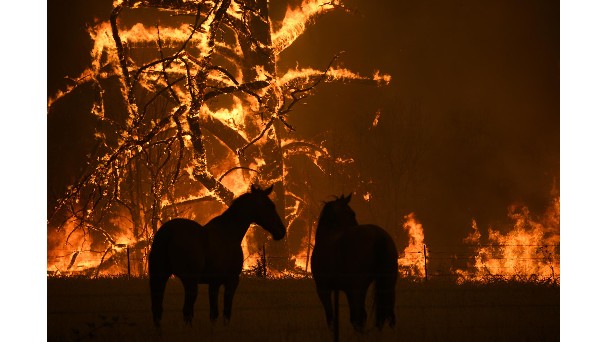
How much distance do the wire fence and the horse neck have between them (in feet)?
17.4

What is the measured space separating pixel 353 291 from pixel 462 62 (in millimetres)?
37686

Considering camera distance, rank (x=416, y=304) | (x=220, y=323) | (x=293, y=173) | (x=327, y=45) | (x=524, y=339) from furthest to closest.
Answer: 1. (x=327, y=45)
2. (x=293, y=173)
3. (x=416, y=304)
4. (x=220, y=323)
5. (x=524, y=339)

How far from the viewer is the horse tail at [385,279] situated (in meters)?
12.3

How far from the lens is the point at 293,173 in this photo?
151 ft

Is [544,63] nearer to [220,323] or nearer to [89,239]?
[89,239]

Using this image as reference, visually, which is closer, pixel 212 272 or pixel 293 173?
pixel 212 272

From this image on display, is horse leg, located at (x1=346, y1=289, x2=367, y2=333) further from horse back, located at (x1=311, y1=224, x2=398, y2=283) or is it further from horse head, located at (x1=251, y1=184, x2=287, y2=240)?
horse head, located at (x1=251, y1=184, x2=287, y2=240)

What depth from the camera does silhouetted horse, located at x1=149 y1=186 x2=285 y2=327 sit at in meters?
12.9

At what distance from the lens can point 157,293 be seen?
1287cm

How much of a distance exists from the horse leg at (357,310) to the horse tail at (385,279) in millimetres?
291

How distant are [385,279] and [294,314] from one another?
2527 mm

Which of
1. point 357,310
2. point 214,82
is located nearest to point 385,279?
point 357,310

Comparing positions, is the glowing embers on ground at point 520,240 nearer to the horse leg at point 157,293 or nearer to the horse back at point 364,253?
the horse back at point 364,253

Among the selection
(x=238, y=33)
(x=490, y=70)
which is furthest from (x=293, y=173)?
(x=238, y=33)
